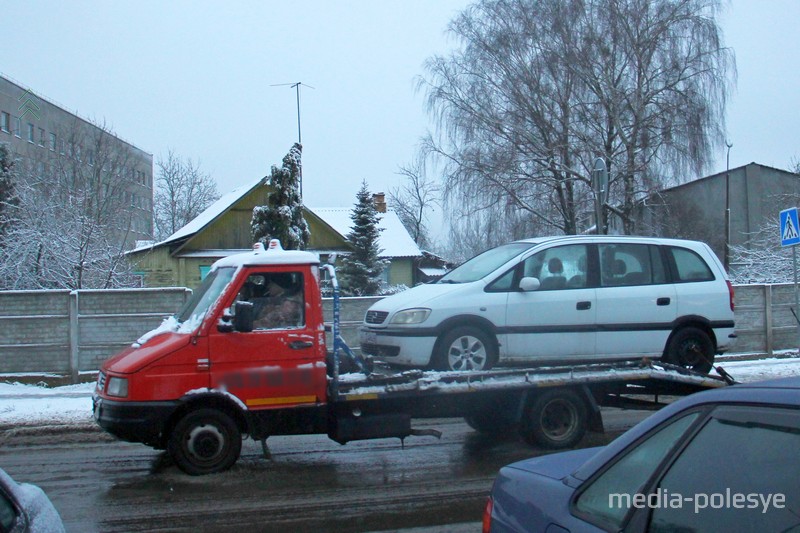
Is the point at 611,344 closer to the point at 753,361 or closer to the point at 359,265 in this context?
the point at 753,361

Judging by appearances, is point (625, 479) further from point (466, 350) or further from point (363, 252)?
point (363, 252)

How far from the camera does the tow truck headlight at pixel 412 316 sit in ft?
27.0

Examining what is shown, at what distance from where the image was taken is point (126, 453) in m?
8.67

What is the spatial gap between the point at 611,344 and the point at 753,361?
27.4 feet

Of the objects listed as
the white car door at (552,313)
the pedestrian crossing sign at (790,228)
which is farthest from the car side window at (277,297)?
the pedestrian crossing sign at (790,228)

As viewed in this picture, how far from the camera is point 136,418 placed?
22.7 feet

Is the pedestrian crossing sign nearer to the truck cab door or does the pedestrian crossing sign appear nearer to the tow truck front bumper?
the truck cab door

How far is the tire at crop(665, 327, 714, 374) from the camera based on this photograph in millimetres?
8984

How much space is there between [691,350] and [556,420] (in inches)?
81.1

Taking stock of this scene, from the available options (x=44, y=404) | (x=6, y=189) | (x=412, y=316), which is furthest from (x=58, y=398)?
(x=6, y=189)

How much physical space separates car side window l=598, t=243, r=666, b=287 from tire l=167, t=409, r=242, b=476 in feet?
14.9

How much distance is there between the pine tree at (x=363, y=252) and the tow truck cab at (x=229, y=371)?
23.3 meters

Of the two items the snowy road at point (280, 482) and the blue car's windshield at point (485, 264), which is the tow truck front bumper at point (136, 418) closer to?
the snowy road at point (280, 482)

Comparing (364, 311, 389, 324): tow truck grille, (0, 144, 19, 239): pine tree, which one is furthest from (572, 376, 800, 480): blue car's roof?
(0, 144, 19, 239): pine tree
